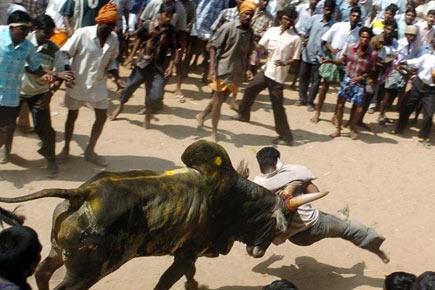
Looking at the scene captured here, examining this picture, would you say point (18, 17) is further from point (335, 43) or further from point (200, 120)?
point (335, 43)

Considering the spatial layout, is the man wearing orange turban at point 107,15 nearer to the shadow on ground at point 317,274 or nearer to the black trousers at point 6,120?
the black trousers at point 6,120

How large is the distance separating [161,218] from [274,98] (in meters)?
4.81

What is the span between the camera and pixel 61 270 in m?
5.82

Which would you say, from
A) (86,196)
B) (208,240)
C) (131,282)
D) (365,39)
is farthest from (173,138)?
(86,196)

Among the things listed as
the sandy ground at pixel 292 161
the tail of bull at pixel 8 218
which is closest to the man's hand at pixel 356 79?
the sandy ground at pixel 292 161

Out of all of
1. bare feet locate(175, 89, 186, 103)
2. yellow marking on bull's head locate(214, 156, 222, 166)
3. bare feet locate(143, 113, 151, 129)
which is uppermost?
yellow marking on bull's head locate(214, 156, 222, 166)

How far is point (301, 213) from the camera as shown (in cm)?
581

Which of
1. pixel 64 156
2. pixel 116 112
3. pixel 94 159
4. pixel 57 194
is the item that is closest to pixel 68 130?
pixel 64 156

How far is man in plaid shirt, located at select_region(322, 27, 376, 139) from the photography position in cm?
934

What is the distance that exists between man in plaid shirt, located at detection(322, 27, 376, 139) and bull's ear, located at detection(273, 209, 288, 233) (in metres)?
4.55

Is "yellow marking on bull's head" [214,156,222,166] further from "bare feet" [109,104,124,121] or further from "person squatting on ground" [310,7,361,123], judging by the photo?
"person squatting on ground" [310,7,361,123]

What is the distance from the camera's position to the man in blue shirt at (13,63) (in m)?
6.77

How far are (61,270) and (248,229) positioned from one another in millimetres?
1673

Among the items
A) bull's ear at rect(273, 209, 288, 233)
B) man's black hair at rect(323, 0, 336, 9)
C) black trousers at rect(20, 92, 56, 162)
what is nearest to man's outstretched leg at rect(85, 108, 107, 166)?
black trousers at rect(20, 92, 56, 162)
